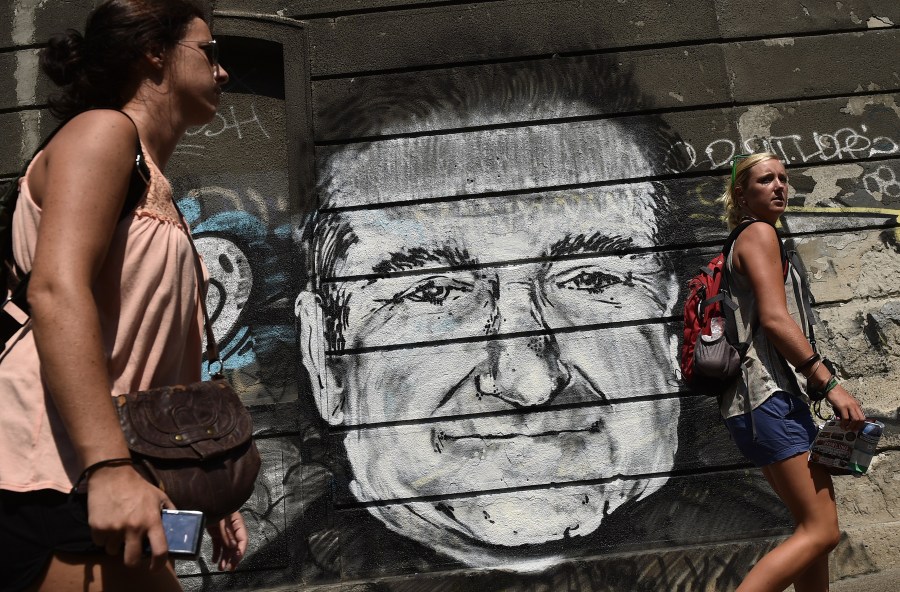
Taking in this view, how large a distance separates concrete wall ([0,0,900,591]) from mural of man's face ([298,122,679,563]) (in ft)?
0.04

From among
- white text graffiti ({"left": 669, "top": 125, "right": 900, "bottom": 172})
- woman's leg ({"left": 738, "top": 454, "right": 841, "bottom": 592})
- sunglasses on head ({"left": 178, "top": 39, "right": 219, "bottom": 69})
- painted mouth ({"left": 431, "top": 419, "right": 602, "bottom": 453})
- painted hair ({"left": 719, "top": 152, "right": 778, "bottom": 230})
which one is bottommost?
woman's leg ({"left": 738, "top": 454, "right": 841, "bottom": 592})

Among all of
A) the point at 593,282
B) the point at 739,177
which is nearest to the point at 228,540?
the point at 739,177

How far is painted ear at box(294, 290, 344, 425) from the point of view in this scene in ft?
15.5

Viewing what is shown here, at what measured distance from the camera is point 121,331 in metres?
1.59

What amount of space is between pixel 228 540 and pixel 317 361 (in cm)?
280

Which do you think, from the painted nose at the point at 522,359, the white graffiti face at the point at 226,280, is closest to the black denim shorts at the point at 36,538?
the painted nose at the point at 522,359

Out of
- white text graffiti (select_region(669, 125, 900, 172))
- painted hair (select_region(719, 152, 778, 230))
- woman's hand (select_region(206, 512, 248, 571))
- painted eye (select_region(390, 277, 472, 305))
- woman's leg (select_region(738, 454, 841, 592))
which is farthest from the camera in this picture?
white text graffiti (select_region(669, 125, 900, 172))

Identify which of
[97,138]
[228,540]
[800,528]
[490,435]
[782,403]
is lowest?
[800,528]

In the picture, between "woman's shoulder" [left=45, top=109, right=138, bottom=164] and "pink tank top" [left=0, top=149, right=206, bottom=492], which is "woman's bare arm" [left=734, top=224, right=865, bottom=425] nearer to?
"pink tank top" [left=0, top=149, right=206, bottom=492]

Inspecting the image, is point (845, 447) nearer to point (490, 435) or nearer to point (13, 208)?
point (490, 435)

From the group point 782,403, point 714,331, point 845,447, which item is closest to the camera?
point 845,447

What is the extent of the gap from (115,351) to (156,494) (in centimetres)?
28

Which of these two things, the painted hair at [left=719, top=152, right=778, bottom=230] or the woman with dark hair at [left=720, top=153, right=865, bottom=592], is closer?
the woman with dark hair at [left=720, top=153, right=865, bottom=592]

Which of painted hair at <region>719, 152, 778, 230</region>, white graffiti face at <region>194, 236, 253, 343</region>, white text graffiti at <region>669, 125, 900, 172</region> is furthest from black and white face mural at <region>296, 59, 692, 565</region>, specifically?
painted hair at <region>719, 152, 778, 230</region>
